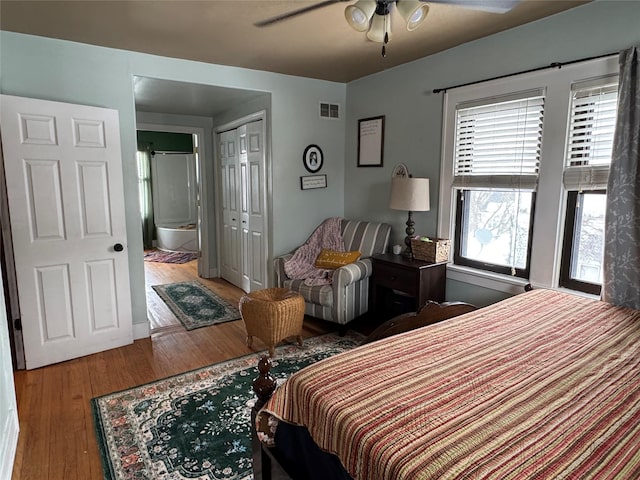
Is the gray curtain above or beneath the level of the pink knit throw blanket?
above

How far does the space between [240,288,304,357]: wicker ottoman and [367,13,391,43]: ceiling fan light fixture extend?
1.94 meters

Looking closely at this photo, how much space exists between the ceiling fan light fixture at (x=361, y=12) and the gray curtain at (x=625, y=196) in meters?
1.51

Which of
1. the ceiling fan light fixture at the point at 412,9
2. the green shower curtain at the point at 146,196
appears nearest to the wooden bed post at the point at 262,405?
the ceiling fan light fixture at the point at 412,9

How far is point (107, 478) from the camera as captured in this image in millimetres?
1821

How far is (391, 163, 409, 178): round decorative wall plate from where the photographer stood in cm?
364

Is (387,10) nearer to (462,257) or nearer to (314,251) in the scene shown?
(462,257)

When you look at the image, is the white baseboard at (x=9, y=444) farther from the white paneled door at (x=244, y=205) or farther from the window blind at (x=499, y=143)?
the window blind at (x=499, y=143)

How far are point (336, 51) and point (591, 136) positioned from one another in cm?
195

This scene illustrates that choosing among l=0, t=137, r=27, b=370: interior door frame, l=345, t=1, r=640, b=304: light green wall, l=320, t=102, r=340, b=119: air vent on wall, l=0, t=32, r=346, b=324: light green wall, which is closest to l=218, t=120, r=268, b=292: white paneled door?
l=0, t=32, r=346, b=324: light green wall

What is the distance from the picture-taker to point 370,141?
401 cm

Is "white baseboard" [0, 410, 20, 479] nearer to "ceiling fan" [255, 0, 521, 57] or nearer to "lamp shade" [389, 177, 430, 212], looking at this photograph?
"ceiling fan" [255, 0, 521, 57]

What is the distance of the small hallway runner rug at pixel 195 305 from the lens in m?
3.89

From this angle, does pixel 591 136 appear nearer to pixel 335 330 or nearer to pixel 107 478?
pixel 335 330

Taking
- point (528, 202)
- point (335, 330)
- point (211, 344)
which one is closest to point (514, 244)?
point (528, 202)
